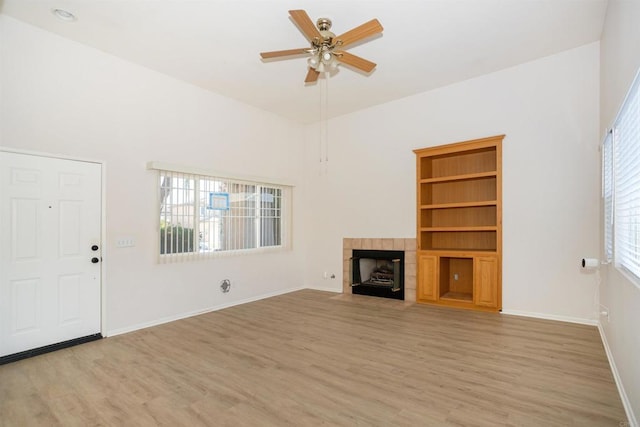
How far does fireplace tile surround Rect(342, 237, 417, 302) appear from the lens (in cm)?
561

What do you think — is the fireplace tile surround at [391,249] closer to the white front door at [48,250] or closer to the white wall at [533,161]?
the white wall at [533,161]

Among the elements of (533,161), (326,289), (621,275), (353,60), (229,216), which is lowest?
(326,289)

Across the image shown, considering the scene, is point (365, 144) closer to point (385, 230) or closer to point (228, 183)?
point (385, 230)

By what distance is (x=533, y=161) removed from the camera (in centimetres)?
457

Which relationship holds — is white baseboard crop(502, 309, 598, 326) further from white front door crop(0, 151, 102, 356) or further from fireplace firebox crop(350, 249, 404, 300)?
white front door crop(0, 151, 102, 356)

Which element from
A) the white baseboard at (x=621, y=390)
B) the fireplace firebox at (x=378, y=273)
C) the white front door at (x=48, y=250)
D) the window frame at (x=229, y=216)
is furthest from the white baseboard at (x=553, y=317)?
the white front door at (x=48, y=250)

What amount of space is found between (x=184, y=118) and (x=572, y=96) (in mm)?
5326

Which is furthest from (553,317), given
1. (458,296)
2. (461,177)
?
(461,177)

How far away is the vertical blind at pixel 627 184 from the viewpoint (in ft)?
6.74

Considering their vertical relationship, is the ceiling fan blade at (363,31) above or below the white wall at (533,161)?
above

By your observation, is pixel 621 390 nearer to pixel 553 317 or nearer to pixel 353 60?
pixel 553 317

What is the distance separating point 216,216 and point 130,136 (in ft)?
5.48

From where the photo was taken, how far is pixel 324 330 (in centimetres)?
412

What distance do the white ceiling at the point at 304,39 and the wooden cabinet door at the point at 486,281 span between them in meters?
2.78
